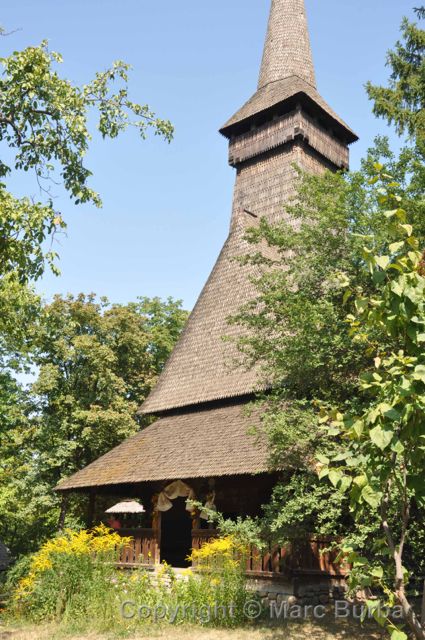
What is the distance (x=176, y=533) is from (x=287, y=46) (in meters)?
18.3

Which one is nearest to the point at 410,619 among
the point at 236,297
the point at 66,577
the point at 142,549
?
the point at 66,577

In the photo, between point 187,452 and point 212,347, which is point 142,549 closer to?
point 187,452

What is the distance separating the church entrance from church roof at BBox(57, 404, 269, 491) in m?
3.19

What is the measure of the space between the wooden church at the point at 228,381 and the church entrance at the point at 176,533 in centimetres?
3

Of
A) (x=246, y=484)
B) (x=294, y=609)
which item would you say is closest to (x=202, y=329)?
(x=246, y=484)

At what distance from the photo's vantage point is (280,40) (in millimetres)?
23625

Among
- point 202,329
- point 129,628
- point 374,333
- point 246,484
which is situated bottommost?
point 129,628

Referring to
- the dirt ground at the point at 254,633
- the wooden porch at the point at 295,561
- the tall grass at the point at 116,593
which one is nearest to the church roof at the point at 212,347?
the wooden porch at the point at 295,561

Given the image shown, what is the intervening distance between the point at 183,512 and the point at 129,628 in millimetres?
9676

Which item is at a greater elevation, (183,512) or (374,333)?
(374,333)

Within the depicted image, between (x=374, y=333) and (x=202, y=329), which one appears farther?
(x=202, y=329)

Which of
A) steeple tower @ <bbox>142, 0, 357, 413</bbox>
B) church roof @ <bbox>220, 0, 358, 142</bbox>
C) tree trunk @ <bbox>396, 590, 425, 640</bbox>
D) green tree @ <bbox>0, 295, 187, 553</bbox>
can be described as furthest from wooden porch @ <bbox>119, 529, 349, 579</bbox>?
church roof @ <bbox>220, 0, 358, 142</bbox>

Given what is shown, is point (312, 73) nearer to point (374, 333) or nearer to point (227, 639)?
point (374, 333)

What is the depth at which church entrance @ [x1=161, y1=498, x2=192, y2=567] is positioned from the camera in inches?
752
